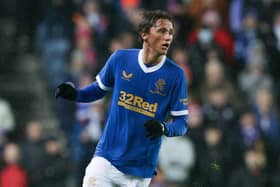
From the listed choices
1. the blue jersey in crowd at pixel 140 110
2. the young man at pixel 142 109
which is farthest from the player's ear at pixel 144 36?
the blue jersey in crowd at pixel 140 110

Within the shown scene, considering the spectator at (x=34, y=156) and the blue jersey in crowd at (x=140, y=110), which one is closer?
the blue jersey in crowd at (x=140, y=110)

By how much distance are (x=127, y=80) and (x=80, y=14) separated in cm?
824

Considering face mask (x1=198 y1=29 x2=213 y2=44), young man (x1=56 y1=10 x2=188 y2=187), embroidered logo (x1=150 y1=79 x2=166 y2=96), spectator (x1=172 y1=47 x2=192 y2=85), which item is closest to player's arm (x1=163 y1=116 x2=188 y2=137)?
young man (x1=56 y1=10 x2=188 y2=187)

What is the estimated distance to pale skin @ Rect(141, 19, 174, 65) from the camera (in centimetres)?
883

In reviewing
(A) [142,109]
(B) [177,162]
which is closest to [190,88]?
(B) [177,162]

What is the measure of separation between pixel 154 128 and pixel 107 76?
3.66 feet

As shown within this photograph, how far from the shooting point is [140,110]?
351 inches

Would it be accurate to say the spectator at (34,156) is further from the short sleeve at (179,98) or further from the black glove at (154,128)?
the black glove at (154,128)

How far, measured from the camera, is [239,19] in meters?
16.7

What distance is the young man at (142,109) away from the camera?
29.2ft

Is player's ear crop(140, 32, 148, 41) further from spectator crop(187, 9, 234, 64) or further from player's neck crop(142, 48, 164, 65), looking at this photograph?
spectator crop(187, 9, 234, 64)

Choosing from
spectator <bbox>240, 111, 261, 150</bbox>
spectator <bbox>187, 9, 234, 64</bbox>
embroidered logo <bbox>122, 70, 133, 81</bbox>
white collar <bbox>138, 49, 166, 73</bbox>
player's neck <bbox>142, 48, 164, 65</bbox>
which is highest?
player's neck <bbox>142, 48, 164, 65</bbox>

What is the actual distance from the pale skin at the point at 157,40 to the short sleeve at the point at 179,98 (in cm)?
29

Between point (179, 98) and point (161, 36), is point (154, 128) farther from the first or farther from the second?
point (161, 36)
